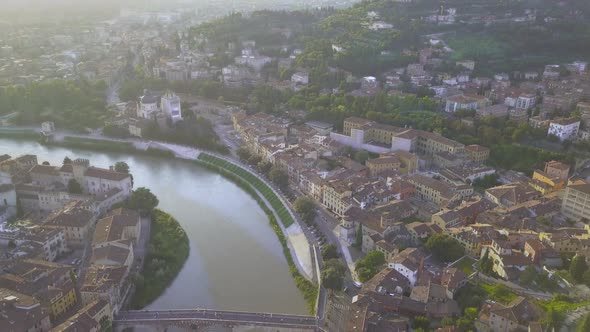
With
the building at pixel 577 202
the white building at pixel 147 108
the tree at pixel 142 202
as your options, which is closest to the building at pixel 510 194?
the building at pixel 577 202

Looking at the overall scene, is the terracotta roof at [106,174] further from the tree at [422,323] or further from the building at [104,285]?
the tree at [422,323]

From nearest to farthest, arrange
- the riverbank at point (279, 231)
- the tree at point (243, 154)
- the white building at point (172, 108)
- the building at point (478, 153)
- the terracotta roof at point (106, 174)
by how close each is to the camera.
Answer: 1. the riverbank at point (279, 231)
2. the terracotta roof at point (106, 174)
3. the building at point (478, 153)
4. the tree at point (243, 154)
5. the white building at point (172, 108)

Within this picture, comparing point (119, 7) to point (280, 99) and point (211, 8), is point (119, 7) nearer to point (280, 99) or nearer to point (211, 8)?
point (211, 8)

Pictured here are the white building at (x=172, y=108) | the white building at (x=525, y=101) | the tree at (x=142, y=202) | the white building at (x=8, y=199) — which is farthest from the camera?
the white building at (x=172, y=108)

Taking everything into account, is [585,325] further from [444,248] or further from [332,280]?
[332,280]

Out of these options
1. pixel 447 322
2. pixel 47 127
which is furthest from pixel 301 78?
pixel 447 322

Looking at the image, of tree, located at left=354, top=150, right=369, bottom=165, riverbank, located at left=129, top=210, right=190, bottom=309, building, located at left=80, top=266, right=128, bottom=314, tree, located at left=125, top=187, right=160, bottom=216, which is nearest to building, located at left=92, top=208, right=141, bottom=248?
riverbank, located at left=129, top=210, right=190, bottom=309
